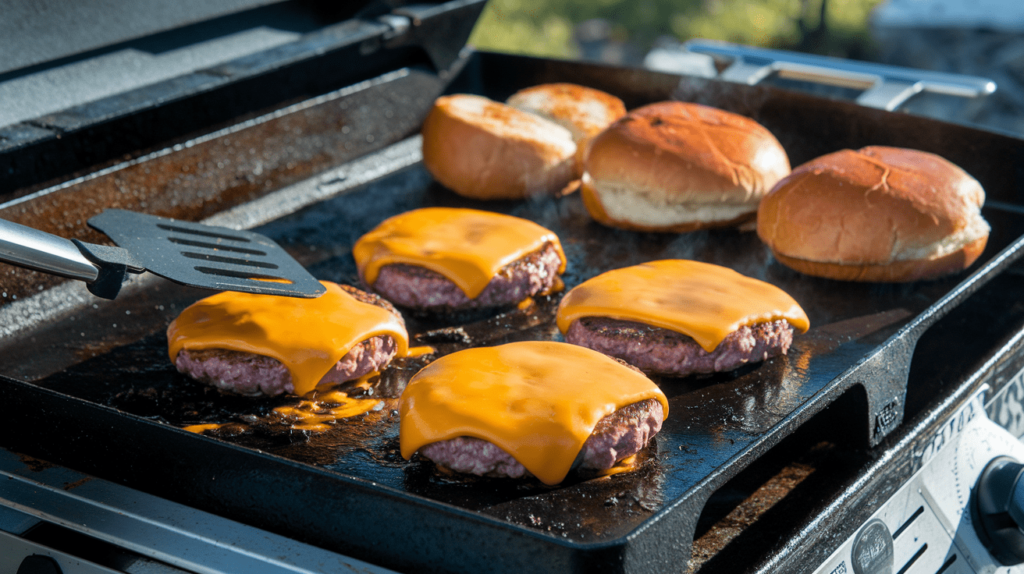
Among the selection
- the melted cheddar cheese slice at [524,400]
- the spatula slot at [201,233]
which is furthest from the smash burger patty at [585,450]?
the spatula slot at [201,233]

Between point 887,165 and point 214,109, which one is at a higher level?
point 214,109

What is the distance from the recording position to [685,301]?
223 centimetres

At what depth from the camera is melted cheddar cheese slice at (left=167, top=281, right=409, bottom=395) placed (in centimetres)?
204

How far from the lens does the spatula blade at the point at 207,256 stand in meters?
1.93

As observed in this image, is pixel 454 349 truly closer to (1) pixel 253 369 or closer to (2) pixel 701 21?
(1) pixel 253 369

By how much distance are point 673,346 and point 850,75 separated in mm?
2135

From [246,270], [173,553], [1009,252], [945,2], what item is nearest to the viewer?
[173,553]

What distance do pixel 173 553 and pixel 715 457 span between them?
1073 millimetres

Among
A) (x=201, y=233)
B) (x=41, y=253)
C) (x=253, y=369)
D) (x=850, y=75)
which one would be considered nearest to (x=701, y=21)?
(x=850, y=75)

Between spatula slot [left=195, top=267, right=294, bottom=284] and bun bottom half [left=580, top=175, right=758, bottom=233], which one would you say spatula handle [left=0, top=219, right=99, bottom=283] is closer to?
spatula slot [left=195, top=267, right=294, bottom=284]

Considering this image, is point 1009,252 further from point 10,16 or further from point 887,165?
point 10,16

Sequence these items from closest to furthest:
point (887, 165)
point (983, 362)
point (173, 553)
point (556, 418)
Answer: point (173, 553) → point (556, 418) → point (983, 362) → point (887, 165)

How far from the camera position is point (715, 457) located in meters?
1.86

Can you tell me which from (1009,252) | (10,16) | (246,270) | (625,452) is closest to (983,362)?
(1009,252)
